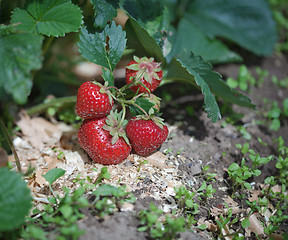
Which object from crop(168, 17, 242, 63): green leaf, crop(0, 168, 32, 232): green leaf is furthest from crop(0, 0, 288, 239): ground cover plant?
crop(168, 17, 242, 63): green leaf

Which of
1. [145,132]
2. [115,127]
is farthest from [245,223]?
[115,127]

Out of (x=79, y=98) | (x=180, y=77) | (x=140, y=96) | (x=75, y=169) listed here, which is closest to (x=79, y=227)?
(x=75, y=169)

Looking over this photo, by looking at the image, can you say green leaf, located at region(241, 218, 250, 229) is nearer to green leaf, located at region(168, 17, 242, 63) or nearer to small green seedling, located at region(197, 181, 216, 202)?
small green seedling, located at region(197, 181, 216, 202)

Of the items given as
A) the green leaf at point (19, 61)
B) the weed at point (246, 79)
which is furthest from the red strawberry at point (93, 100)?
the weed at point (246, 79)

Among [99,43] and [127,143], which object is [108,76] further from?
[127,143]

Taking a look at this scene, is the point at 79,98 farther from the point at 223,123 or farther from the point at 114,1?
the point at 223,123

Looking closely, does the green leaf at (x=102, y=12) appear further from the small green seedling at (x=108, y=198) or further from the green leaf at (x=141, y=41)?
the small green seedling at (x=108, y=198)
